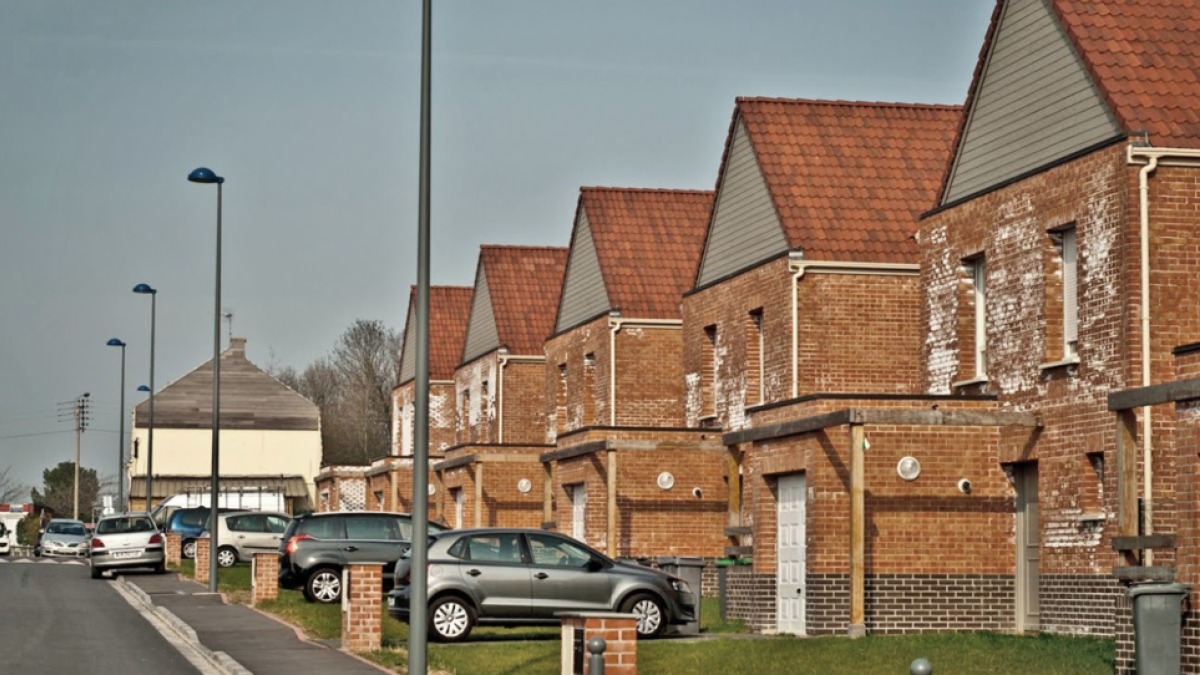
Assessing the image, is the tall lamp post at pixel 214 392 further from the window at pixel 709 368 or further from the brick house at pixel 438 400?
the brick house at pixel 438 400

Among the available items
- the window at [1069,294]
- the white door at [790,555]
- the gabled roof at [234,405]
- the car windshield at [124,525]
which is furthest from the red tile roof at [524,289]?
the gabled roof at [234,405]

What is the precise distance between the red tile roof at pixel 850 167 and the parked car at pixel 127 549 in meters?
17.1

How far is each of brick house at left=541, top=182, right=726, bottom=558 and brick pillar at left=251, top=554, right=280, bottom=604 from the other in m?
6.12

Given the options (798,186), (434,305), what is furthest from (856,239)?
(434,305)

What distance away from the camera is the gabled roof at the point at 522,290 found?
4825 cm

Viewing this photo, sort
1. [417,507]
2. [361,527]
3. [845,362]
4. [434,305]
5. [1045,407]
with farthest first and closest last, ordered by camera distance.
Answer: [434,305] → [361,527] → [845,362] → [1045,407] → [417,507]

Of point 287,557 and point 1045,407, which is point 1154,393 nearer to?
point 1045,407

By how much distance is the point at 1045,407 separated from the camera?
2319cm

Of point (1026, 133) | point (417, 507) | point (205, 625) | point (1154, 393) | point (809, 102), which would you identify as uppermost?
point (809, 102)

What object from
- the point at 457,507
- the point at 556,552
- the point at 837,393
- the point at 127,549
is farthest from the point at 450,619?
the point at 457,507

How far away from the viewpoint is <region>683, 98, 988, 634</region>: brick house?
23828 mm

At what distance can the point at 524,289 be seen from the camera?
162ft

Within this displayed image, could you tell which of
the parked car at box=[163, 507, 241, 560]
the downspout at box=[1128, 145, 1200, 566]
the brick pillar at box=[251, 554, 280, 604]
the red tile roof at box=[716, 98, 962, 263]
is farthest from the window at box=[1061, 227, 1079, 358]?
the parked car at box=[163, 507, 241, 560]

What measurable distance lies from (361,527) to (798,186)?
9474mm
